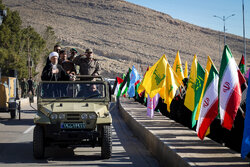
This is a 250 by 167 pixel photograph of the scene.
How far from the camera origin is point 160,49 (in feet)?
552

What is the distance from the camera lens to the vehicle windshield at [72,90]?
10.9m

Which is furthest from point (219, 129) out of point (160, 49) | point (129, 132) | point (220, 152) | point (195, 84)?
point (160, 49)

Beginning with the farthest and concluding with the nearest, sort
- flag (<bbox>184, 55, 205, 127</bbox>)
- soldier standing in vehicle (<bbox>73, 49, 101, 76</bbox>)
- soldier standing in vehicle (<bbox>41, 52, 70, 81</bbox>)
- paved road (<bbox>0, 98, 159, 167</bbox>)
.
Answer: soldier standing in vehicle (<bbox>73, 49, 101, 76</bbox>)
flag (<bbox>184, 55, 205, 127</bbox>)
soldier standing in vehicle (<bbox>41, 52, 70, 81</bbox>)
paved road (<bbox>0, 98, 159, 167</bbox>)

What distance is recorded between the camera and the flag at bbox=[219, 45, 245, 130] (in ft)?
30.5

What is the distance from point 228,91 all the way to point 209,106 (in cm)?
115

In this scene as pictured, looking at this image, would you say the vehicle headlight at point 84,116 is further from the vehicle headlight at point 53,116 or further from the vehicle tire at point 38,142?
the vehicle tire at point 38,142

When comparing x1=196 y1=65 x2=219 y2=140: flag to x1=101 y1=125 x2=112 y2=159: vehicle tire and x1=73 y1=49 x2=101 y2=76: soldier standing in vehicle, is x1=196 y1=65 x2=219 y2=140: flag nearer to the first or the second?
x1=101 y1=125 x2=112 y2=159: vehicle tire

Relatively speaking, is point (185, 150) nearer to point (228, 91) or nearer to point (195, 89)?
point (228, 91)

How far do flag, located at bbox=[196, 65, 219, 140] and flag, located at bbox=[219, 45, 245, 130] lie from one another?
88 cm

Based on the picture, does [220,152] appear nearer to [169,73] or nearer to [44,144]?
[44,144]

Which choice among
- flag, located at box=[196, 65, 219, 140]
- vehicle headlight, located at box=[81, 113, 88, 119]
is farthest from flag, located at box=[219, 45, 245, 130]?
vehicle headlight, located at box=[81, 113, 88, 119]

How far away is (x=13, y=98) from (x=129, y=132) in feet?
24.6

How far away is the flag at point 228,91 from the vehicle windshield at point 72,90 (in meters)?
2.70

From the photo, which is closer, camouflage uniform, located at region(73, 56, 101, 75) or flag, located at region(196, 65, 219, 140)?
flag, located at region(196, 65, 219, 140)
